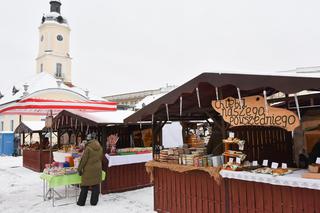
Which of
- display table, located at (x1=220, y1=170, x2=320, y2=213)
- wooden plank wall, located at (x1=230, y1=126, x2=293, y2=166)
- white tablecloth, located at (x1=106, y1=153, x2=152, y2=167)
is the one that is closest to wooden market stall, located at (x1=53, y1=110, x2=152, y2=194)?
white tablecloth, located at (x1=106, y1=153, x2=152, y2=167)

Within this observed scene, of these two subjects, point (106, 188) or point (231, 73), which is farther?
point (106, 188)

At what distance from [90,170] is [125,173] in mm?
1888

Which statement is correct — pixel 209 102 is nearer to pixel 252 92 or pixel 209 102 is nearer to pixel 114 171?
pixel 252 92

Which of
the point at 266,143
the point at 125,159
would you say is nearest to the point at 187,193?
the point at 266,143

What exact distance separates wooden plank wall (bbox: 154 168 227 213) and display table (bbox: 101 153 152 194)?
7.60 ft

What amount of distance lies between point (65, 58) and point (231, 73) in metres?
39.4

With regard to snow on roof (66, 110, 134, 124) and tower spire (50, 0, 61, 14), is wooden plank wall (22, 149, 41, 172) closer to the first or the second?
snow on roof (66, 110, 134, 124)

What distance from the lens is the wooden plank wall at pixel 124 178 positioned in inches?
333

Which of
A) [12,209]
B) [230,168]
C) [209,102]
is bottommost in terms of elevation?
[12,209]

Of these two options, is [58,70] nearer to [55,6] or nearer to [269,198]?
[55,6]

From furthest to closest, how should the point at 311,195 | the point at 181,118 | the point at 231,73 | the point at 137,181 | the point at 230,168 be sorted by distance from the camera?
the point at 137,181 → the point at 181,118 → the point at 230,168 → the point at 231,73 → the point at 311,195

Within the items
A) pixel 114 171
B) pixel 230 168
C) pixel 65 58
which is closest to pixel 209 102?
pixel 230 168

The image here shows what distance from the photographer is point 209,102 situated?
567 centimetres

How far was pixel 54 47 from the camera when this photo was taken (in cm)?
3938
